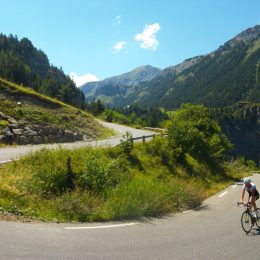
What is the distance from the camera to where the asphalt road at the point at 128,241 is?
24.8ft

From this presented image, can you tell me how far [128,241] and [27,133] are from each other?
59.6 feet

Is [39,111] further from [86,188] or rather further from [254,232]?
[254,232]

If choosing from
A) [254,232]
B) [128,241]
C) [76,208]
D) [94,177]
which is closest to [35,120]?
[94,177]

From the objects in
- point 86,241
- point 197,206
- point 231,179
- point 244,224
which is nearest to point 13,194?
point 86,241

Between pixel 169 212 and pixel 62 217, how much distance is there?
16.1 ft

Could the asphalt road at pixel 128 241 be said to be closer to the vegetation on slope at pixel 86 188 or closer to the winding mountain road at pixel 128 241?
the winding mountain road at pixel 128 241

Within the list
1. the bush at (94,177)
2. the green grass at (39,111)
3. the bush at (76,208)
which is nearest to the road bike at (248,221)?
the bush at (76,208)

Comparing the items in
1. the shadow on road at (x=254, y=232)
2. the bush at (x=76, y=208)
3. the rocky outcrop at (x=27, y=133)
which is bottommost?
the shadow on road at (x=254, y=232)

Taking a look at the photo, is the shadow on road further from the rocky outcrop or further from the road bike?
the rocky outcrop

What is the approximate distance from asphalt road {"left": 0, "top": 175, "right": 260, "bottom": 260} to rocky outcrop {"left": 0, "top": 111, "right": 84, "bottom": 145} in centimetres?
1465

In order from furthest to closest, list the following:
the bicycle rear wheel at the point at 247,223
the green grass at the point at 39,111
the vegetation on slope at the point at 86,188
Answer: the green grass at the point at 39,111 → the vegetation on slope at the point at 86,188 → the bicycle rear wheel at the point at 247,223

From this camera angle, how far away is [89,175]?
14.7 meters

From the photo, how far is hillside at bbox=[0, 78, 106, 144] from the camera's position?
25.4 m

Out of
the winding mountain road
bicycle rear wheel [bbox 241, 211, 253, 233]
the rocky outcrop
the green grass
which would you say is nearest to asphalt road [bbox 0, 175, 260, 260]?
the winding mountain road
